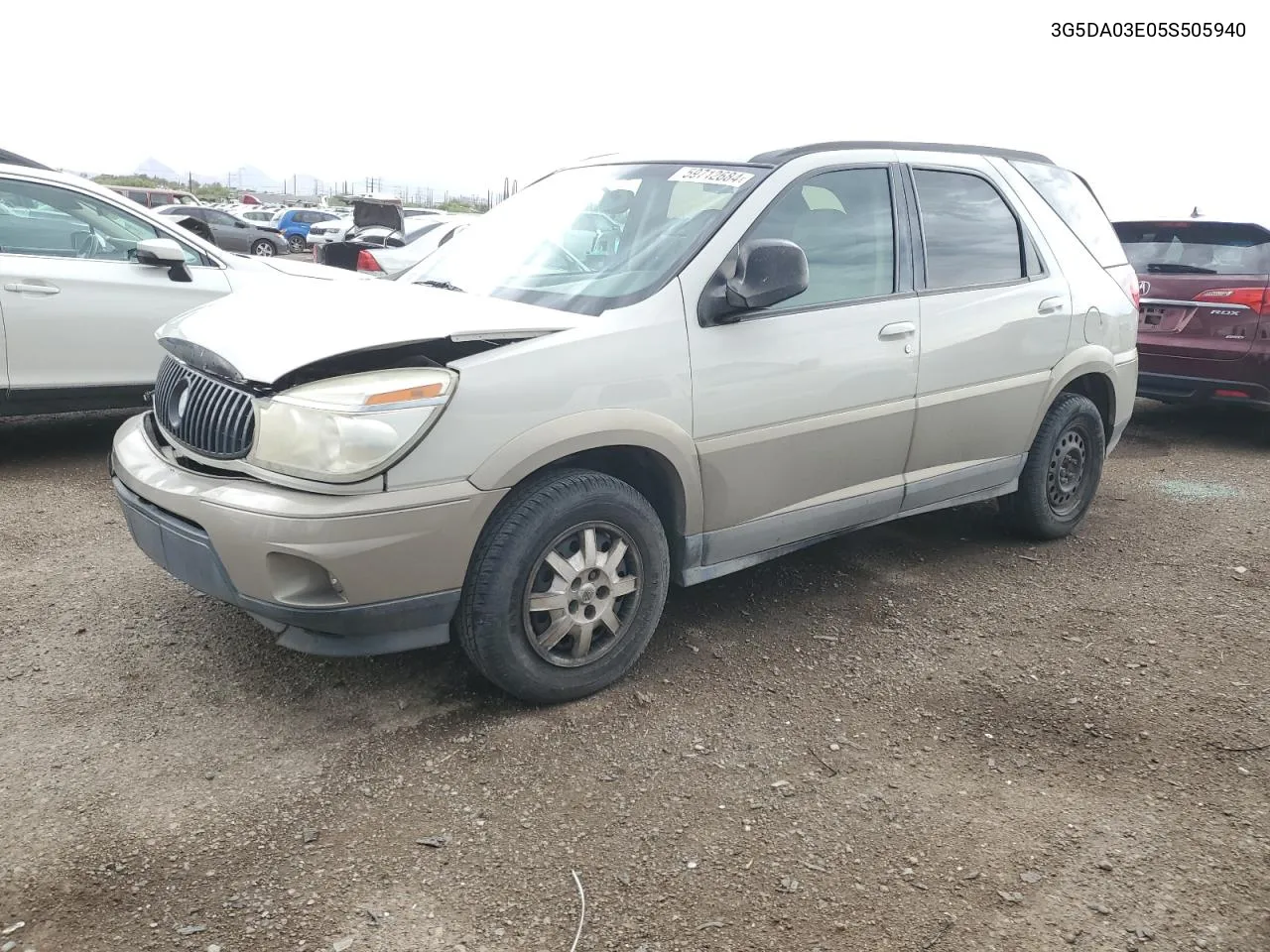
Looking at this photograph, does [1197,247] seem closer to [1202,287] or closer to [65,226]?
[1202,287]

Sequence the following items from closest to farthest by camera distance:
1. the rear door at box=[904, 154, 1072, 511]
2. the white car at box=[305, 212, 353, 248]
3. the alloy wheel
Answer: the alloy wheel, the rear door at box=[904, 154, 1072, 511], the white car at box=[305, 212, 353, 248]

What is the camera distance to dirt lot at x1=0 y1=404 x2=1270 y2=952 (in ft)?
7.94

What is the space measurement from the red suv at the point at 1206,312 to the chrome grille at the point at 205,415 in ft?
21.2

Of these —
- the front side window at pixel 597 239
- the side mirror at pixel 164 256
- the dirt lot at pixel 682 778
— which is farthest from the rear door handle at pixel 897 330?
the side mirror at pixel 164 256

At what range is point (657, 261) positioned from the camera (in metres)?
3.51

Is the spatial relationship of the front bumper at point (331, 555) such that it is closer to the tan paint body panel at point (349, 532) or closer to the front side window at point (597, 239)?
the tan paint body panel at point (349, 532)

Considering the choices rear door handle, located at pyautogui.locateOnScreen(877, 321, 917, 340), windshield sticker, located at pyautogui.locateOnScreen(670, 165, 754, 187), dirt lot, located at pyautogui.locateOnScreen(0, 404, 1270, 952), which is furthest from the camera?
rear door handle, located at pyautogui.locateOnScreen(877, 321, 917, 340)

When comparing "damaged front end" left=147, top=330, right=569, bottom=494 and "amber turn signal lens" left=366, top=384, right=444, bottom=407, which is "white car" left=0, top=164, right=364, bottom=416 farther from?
"amber turn signal lens" left=366, top=384, right=444, bottom=407

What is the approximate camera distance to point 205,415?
3150 mm

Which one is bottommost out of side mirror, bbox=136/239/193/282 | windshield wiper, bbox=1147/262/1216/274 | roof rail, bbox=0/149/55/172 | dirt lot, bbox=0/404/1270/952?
dirt lot, bbox=0/404/1270/952

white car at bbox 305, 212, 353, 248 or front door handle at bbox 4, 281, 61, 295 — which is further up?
white car at bbox 305, 212, 353, 248

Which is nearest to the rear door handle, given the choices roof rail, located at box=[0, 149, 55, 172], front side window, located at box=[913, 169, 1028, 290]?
front side window, located at box=[913, 169, 1028, 290]

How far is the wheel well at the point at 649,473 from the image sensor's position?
3.33 m

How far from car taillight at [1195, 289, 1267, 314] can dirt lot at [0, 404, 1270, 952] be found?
341 centimetres
